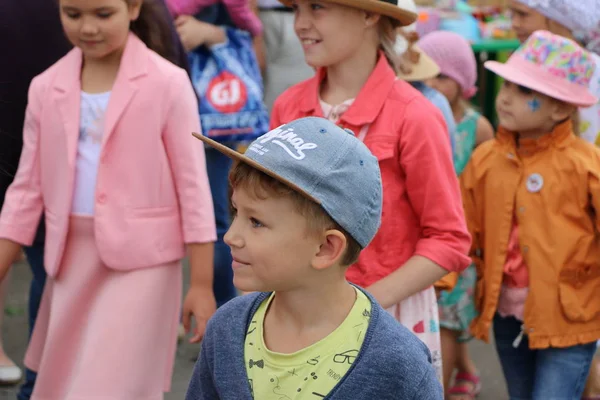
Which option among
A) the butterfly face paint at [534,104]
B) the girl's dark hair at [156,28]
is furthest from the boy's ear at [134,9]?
the butterfly face paint at [534,104]

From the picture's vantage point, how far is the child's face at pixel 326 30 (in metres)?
3.58

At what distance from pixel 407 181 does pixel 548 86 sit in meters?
1.22

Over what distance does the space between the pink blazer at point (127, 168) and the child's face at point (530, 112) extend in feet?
4.37

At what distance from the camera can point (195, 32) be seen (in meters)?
5.23

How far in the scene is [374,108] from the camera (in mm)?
3521

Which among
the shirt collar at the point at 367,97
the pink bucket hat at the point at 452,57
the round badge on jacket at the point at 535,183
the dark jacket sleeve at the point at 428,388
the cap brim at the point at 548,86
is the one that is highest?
the shirt collar at the point at 367,97

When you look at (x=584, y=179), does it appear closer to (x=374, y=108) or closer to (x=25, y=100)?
(x=374, y=108)

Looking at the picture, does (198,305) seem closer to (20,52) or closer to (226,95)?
(20,52)

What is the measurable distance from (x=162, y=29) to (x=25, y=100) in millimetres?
568

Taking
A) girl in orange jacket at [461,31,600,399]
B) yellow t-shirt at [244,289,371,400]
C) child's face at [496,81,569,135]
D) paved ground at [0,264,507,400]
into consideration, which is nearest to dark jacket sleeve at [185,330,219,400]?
yellow t-shirt at [244,289,371,400]

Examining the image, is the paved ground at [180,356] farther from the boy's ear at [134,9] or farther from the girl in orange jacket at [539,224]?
the boy's ear at [134,9]

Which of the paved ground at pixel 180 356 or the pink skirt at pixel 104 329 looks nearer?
the pink skirt at pixel 104 329

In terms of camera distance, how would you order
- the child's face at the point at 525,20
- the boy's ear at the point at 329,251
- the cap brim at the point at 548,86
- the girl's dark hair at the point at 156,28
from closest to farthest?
the boy's ear at the point at 329,251
the girl's dark hair at the point at 156,28
the cap brim at the point at 548,86
the child's face at the point at 525,20

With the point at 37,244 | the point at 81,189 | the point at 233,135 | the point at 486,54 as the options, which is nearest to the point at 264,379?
the point at 81,189
